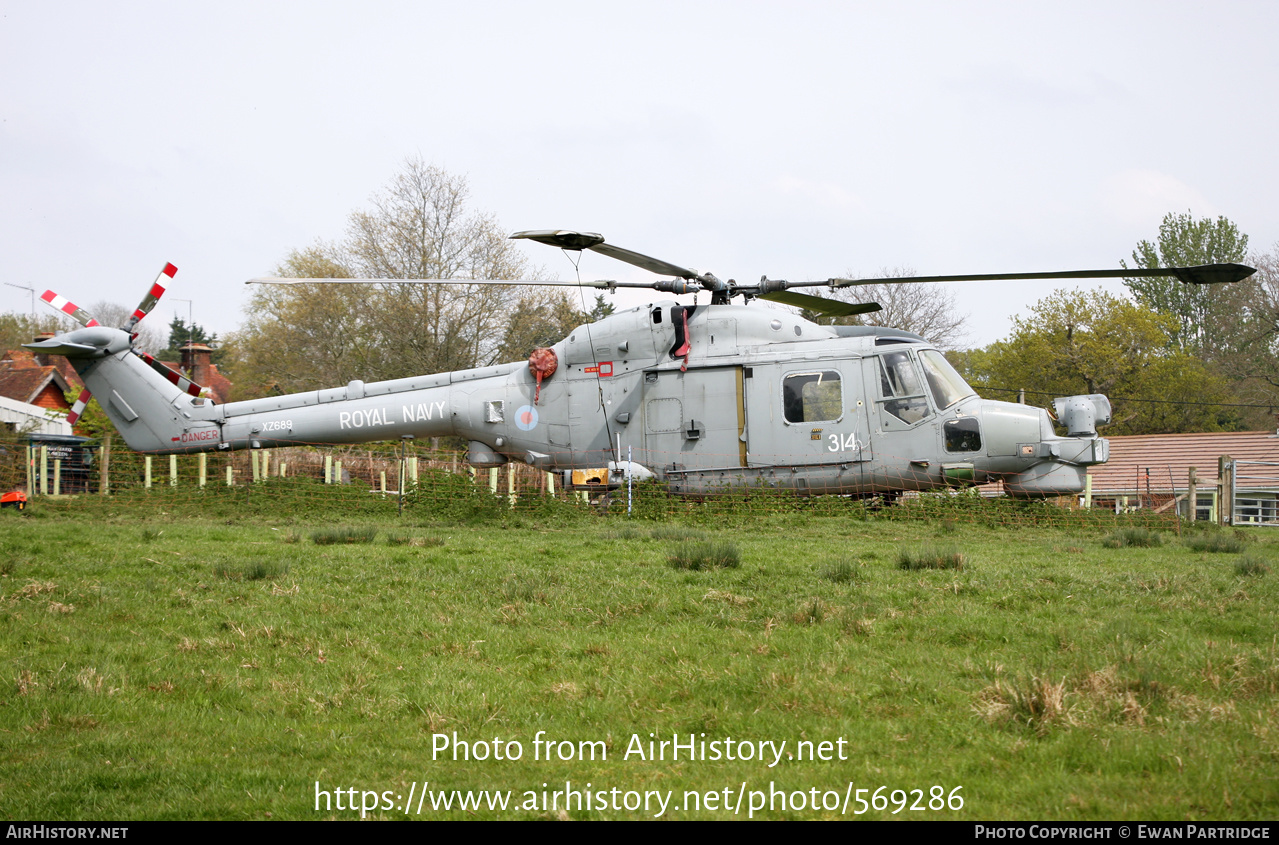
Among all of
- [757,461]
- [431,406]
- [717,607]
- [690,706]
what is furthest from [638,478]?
[690,706]

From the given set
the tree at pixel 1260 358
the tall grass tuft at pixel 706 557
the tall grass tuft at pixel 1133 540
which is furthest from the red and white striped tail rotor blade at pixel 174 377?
the tree at pixel 1260 358

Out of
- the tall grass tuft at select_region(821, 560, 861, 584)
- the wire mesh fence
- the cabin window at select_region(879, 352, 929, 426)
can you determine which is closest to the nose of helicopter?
the wire mesh fence

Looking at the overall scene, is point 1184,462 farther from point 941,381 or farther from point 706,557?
point 706,557

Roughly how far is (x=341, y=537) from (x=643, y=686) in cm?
736

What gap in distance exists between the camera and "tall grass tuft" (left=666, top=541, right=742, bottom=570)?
29.1ft

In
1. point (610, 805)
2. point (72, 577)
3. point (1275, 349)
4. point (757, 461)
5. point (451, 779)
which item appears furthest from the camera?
point (1275, 349)

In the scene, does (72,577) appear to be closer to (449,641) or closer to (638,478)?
(449,641)

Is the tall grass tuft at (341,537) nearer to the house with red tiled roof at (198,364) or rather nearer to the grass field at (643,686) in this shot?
the grass field at (643,686)

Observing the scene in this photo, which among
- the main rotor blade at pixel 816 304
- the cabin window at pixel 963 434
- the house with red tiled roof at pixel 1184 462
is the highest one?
the main rotor blade at pixel 816 304

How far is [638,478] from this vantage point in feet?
49.3

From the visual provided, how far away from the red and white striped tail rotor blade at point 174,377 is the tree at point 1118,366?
35453mm

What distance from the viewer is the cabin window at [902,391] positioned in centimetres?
1434

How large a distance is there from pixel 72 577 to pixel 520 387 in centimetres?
834

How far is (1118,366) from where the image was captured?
4288 cm
